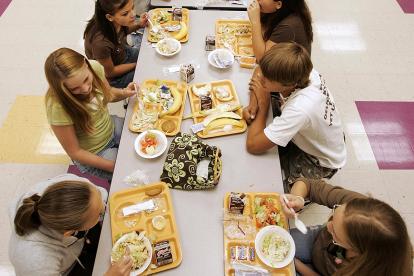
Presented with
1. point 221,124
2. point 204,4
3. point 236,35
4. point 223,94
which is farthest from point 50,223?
point 204,4

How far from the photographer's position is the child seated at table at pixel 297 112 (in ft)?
6.16

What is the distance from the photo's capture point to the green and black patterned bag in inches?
72.7

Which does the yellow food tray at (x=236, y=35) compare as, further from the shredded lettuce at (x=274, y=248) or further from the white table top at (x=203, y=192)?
the shredded lettuce at (x=274, y=248)

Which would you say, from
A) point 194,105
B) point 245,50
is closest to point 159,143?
point 194,105

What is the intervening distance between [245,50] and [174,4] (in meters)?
0.89

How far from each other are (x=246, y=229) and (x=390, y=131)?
2.19 metres

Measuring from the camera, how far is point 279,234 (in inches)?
67.6

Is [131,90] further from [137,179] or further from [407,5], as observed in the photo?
[407,5]

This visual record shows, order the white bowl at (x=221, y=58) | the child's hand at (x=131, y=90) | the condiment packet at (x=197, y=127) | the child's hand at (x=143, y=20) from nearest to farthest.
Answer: the condiment packet at (x=197, y=127)
the child's hand at (x=131, y=90)
the white bowl at (x=221, y=58)
the child's hand at (x=143, y=20)

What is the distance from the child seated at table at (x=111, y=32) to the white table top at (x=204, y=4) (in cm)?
40

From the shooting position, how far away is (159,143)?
80.6 inches

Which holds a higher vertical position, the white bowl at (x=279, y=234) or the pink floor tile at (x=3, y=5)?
the white bowl at (x=279, y=234)

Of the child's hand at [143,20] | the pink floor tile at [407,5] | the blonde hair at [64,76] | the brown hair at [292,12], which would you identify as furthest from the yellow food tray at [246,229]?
the pink floor tile at [407,5]

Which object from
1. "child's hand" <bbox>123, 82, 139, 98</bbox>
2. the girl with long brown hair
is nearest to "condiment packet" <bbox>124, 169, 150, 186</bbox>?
the girl with long brown hair
